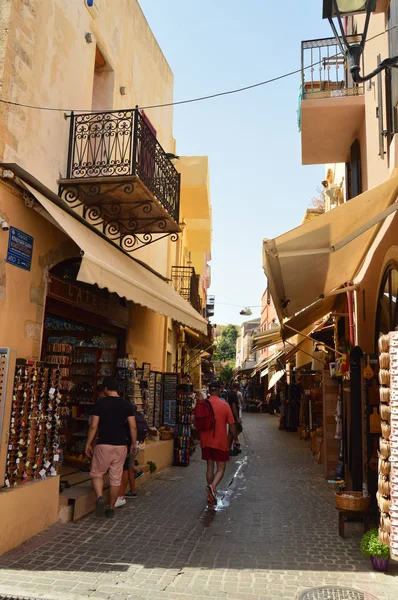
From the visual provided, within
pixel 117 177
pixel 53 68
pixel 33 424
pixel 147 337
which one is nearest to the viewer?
pixel 33 424

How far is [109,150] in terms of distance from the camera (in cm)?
787

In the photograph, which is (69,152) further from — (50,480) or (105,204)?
(50,480)

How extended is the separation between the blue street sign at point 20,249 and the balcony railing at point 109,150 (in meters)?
1.54

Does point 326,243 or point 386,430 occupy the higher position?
point 326,243

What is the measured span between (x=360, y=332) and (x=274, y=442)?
8168 mm

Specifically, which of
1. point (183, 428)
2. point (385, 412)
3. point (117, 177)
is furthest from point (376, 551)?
point (183, 428)

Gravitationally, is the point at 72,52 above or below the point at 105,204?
above

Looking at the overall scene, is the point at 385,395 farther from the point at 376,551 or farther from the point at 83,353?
the point at 83,353

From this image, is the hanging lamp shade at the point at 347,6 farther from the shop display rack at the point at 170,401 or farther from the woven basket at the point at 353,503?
the shop display rack at the point at 170,401

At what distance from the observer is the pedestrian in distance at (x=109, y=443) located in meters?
6.52

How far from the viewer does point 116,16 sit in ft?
31.0

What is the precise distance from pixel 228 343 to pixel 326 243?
80317 mm

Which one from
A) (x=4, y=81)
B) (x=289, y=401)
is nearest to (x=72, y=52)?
(x=4, y=81)

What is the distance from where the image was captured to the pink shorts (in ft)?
21.4
